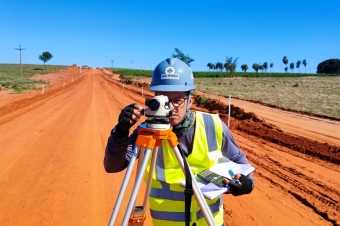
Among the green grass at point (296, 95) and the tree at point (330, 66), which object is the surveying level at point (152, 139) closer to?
the green grass at point (296, 95)

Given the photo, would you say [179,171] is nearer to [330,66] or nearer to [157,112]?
[157,112]

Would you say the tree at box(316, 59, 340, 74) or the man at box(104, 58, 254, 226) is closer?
the man at box(104, 58, 254, 226)

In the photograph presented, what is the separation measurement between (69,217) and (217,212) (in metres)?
2.70

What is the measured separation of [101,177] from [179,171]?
3.87 meters

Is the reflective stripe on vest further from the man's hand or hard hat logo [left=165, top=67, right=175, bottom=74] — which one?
hard hat logo [left=165, top=67, right=175, bottom=74]

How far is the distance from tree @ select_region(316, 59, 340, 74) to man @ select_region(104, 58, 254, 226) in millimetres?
126256

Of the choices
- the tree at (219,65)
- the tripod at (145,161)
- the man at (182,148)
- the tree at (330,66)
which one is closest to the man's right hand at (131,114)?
the tripod at (145,161)

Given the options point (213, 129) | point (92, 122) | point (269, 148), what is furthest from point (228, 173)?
point (92, 122)

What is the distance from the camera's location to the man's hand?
1.57 meters

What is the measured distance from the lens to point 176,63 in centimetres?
182

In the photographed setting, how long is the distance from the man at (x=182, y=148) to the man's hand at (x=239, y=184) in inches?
0.6

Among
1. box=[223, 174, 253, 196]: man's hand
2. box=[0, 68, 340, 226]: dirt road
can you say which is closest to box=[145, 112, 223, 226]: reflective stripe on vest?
box=[223, 174, 253, 196]: man's hand

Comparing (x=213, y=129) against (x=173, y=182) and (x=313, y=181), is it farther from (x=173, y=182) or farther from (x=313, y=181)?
(x=313, y=181)

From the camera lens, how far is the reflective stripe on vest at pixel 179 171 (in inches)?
67.1
